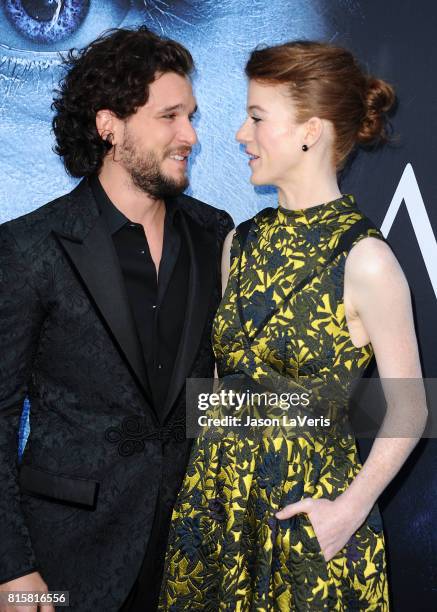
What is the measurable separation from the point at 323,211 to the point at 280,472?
0.74 meters

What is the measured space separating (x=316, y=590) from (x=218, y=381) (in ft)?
2.22

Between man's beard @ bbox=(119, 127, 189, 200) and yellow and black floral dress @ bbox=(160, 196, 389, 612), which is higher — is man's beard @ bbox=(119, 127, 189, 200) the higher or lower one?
the higher one

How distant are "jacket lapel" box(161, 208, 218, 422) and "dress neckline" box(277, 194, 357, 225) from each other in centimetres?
32

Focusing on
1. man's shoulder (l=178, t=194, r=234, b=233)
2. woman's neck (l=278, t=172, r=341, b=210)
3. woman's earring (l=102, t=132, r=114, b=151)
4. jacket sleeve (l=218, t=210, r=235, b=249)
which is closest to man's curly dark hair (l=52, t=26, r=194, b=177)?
woman's earring (l=102, t=132, r=114, b=151)

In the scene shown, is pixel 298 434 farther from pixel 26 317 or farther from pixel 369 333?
pixel 26 317

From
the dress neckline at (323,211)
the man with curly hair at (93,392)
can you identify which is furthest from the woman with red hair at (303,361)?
the man with curly hair at (93,392)

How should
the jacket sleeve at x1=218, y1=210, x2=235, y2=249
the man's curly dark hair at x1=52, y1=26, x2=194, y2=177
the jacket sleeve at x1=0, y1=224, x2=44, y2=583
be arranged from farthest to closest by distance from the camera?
the jacket sleeve at x1=218, y1=210, x2=235, y2=249, the man's curly dark hair at x1=52, y1=26, x2=194, y2=177, the jacket sleeve at x1=0, y1=224, x2=44, y2=583

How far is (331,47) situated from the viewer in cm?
213

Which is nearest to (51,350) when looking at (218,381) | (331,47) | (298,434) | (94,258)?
(94,258)

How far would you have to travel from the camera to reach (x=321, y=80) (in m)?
2.10

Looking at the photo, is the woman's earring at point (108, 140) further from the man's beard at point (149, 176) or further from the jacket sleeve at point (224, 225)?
the jacket sleeve at point (224, 225)

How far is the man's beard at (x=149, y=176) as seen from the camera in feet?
7.66

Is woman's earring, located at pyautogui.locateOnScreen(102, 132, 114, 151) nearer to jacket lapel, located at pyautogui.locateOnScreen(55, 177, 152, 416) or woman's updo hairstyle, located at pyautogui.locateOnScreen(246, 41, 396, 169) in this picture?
jacket lapel, located at pyautogui.locateOnScreen(55, 177, 152, 416)

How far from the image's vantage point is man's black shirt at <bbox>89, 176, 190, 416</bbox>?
221 cm
